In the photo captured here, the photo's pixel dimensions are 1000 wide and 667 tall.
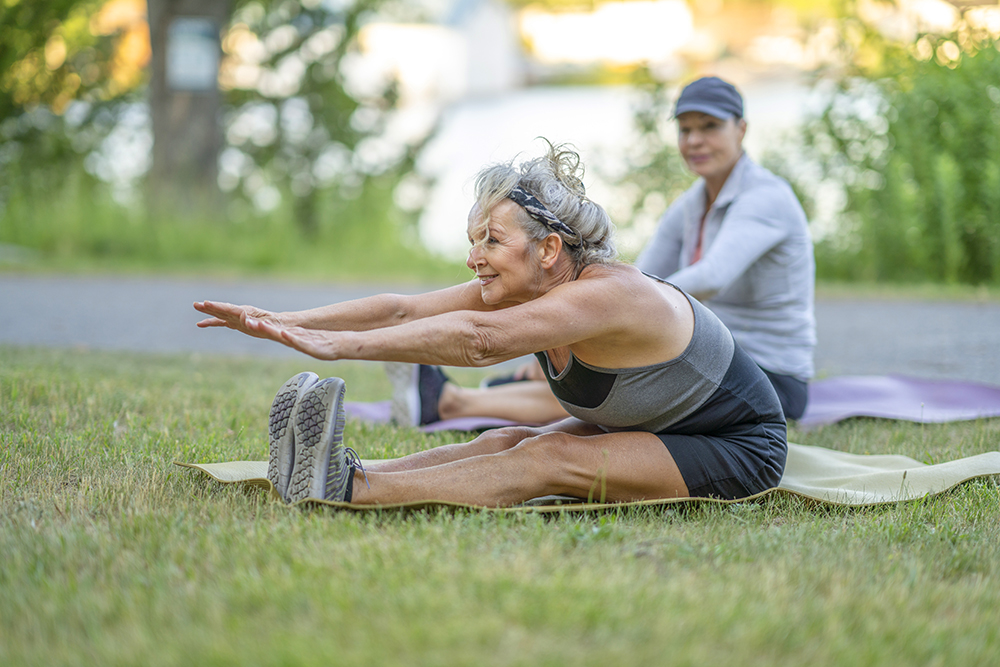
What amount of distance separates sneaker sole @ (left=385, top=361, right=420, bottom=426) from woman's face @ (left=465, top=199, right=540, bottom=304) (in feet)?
4.90

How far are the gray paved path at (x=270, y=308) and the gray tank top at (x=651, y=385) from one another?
10.4ft

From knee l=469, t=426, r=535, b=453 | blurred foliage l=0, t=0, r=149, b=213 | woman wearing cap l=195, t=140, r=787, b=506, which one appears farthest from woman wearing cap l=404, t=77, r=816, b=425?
blurred foliage l=0, t=0, r=149, b=213

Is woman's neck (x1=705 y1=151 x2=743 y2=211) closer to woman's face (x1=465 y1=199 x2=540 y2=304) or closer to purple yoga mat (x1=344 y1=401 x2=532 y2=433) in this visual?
purple yoga mat (x1=344 y1=401 x2=532 y2=433)

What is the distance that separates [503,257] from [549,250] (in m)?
0.14

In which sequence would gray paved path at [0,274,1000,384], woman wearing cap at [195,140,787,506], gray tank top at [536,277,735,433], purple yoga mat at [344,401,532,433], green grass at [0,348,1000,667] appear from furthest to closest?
gray paved path at [0,274,1000,384] → purple yoga mat at [344,401,532,433] → gray tank top at [536,277,735,433] → woman wearing cap at [195,140,787,506] → green grass at [0,348,1000,667]

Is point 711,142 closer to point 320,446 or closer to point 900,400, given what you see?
point 900,400

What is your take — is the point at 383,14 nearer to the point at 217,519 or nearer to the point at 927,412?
the point at 927,412

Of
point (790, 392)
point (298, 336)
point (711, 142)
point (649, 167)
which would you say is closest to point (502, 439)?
point (298, 336)

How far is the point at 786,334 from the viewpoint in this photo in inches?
165

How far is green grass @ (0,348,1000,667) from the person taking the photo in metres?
1.71

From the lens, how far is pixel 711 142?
4.26 m

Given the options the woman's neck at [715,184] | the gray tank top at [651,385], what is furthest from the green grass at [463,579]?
the woman's neck at [715,184]

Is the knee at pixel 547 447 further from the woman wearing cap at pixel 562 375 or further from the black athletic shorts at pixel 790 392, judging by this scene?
the black athletic shorts at pixel 790 392

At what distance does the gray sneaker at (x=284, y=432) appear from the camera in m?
2.64
